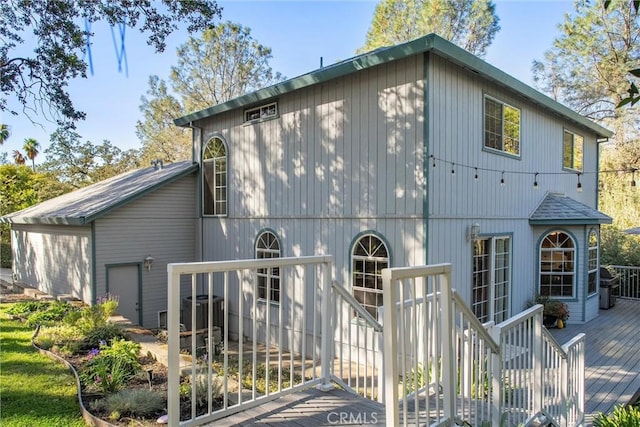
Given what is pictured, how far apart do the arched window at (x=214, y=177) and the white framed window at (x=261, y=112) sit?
1.16 metres

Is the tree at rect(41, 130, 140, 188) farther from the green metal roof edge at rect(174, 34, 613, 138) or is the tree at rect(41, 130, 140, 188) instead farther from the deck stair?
the deck stair

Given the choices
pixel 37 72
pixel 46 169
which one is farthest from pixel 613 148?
pixel 46 169

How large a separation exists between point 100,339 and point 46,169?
2241 centimetres

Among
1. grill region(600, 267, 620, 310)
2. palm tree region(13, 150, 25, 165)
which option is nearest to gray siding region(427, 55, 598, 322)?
grill region(600, 267, 620, 310)

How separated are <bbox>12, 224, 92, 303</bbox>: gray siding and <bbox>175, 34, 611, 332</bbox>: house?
8.96 ft

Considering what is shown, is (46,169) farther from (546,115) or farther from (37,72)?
(546,115)

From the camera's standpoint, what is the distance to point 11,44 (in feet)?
22.2

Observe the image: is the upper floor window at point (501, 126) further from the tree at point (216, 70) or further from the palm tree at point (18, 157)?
the palm tree at point (18, 157)

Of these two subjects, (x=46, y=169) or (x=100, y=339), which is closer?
(x=100, y=339)

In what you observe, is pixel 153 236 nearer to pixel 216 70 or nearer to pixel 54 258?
pixel 54 258

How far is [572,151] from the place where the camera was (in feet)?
37.2

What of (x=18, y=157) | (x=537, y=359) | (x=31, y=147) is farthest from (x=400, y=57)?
(x=18, y=157)

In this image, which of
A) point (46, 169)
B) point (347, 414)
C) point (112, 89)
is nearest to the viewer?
point (347, 414)

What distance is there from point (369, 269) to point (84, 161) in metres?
23.1
